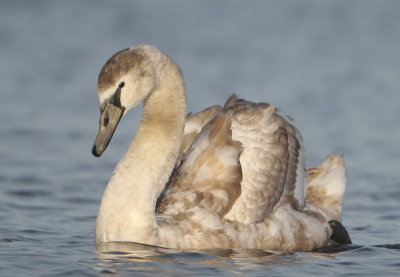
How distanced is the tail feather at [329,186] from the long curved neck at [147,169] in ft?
6.71

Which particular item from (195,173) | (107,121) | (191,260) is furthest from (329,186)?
(107,121)

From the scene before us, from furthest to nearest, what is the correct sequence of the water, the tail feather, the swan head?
the tail feather
the water
the swan head

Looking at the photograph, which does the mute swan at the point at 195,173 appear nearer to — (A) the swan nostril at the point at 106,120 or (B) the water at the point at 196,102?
(A) the swan nostril at the point at 106,120

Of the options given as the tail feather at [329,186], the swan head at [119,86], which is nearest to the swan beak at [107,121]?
the swan head at [119,86]

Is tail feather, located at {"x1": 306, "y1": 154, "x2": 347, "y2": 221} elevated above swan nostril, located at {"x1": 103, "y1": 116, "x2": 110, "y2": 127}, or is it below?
below

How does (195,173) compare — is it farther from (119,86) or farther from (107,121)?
(119,86)

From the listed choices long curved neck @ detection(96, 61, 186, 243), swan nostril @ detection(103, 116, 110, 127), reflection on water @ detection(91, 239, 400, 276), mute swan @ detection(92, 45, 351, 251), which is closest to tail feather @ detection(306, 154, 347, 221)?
mute swan @ detection(92, 45, 351, 251)

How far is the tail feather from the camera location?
10.4 meters

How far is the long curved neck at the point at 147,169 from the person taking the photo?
27.7ft

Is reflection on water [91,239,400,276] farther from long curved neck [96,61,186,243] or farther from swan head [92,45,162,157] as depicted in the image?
swan head [92,45,162,157]

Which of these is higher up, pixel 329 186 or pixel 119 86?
pixel 119 86

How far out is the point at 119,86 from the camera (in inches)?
327

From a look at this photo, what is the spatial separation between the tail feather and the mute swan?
0.31 metres

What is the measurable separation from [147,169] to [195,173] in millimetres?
531
